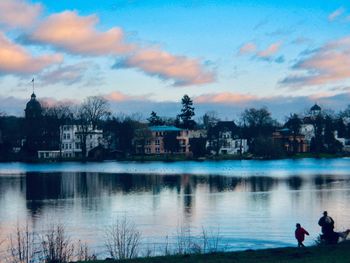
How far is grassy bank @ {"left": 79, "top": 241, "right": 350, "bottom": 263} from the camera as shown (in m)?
16.8

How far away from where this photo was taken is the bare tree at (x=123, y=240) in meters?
21.3

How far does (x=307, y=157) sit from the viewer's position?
140250mm

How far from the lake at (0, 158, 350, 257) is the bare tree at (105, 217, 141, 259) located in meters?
0.44

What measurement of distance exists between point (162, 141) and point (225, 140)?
17038 millimetres

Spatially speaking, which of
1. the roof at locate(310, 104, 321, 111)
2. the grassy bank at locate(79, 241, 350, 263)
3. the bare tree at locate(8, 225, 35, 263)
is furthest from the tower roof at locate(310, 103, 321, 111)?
the grassy bank at locate(79, 241, 350, 263)

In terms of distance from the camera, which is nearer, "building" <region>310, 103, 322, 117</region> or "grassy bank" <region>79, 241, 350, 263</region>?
"grassy bank" <region>79, 241, 350, 263</region>

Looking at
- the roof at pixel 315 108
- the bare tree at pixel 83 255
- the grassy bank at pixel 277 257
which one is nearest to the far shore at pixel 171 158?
the roof at pixel 315 108

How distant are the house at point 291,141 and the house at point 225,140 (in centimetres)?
990

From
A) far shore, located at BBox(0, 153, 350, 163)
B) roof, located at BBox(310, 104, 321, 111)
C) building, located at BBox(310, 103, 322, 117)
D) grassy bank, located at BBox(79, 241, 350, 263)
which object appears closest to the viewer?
grassy bank, located at BBox(79, 241, 350, 263)

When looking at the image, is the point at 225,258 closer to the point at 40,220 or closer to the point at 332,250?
the point at 332,250

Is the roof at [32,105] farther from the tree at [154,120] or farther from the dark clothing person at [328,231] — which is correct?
the dark clothing person at [328,231]

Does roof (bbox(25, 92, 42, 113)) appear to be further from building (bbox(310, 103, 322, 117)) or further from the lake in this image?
the lake

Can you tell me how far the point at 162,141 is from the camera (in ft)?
488

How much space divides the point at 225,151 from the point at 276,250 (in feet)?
457
